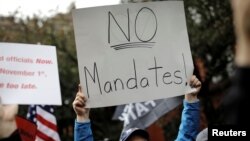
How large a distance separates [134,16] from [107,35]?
0.20 m

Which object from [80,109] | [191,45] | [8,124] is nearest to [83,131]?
[80,109]

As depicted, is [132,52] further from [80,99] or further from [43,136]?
[43,136]

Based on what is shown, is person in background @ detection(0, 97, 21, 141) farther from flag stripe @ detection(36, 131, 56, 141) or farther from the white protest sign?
flag stripe @ detection(36, 131, 56, 141)

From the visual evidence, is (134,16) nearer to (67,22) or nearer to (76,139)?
(76,139)

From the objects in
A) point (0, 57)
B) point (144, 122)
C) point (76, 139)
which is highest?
point (0, 57)

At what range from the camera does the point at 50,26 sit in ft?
66.4

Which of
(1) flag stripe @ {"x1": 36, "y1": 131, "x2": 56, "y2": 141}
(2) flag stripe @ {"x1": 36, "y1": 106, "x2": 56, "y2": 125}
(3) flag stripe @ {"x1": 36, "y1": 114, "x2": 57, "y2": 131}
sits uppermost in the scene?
(2) flag stripe @ {"x1": 36, "y1": 106, "x2": 56, "y2": 125}

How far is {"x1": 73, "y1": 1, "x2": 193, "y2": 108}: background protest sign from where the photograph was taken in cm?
→ 343

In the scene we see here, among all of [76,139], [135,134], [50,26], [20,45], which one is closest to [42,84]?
[20,45]

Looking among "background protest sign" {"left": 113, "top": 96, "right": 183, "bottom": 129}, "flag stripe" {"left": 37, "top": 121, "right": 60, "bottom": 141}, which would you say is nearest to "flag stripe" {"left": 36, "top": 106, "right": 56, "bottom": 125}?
"flag stripe" {"left": 37, "top": 121, "right": 60, "bottom": 141}

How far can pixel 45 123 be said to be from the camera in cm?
631

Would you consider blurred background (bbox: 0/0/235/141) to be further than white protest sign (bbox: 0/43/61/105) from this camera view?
Yes

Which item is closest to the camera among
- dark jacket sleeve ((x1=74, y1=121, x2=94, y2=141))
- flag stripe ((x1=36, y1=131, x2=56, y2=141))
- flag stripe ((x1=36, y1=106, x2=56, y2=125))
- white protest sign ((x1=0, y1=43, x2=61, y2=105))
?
dark jacket sleeve ((x1=74, y1=121, x2=94, y2=141))

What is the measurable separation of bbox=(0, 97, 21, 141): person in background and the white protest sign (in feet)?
0.25
